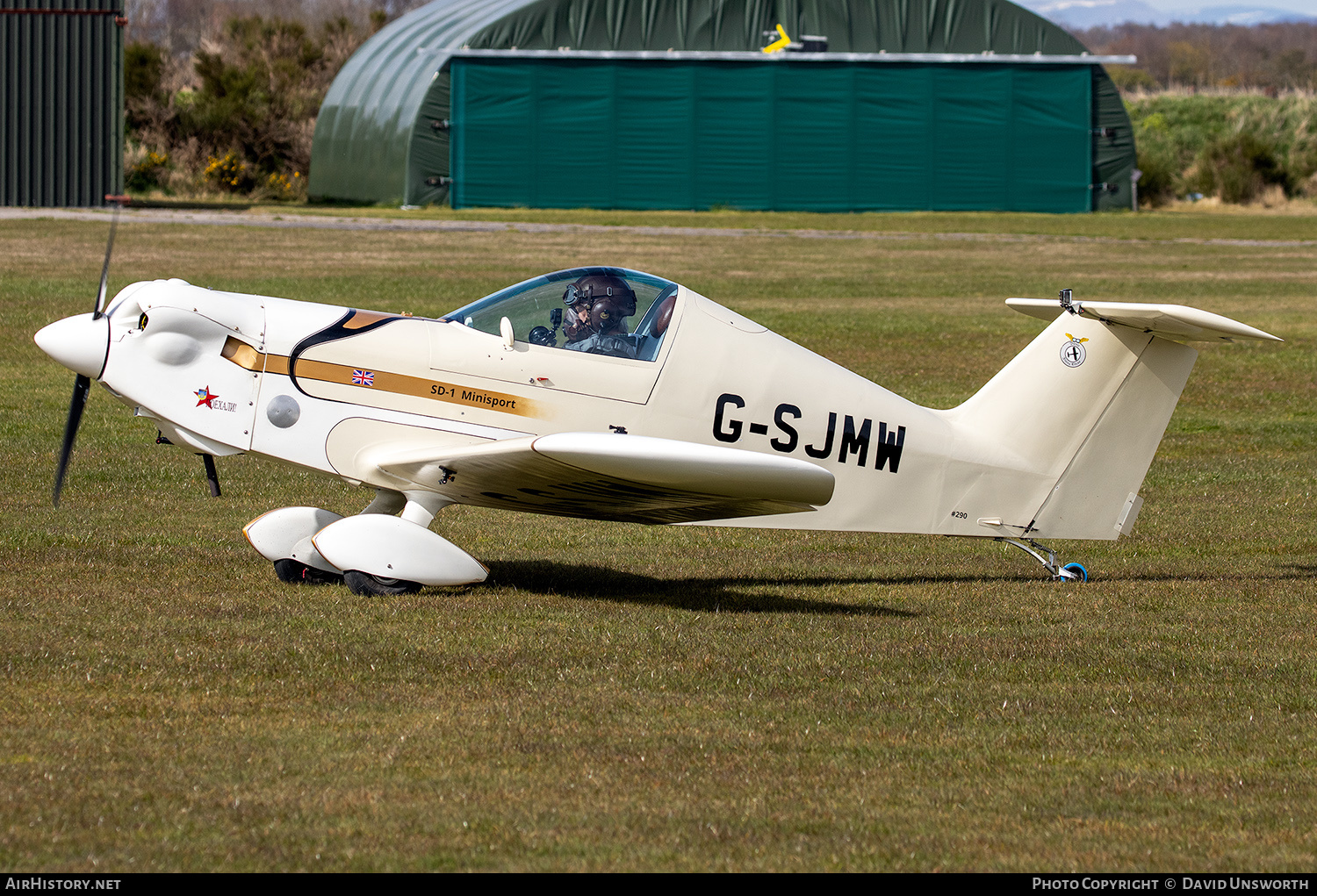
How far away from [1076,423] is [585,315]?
325 cm

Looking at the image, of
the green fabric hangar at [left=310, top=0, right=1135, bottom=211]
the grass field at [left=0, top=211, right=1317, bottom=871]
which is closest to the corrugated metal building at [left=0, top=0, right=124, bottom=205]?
the green fabric hangar at [left=310, top=0, right=1135, bottom=211]

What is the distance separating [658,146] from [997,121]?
1094 centimetres

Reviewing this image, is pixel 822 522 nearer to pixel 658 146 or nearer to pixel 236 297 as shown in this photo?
pixel 236 297

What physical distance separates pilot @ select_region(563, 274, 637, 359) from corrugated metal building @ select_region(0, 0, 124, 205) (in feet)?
108

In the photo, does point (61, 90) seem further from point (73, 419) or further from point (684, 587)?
point (684, 587)

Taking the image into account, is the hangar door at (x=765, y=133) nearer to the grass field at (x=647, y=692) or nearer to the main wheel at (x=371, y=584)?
the grass field at (x=647, y=692)

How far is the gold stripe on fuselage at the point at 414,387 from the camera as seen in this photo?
880 centimetres

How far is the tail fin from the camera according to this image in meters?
9.70

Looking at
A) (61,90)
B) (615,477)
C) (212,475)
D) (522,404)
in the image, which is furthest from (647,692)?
(61,90)

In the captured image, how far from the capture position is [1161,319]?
30.4 feet

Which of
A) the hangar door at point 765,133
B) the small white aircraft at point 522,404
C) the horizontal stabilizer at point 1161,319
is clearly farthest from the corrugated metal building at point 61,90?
the horizontal stabilizer at point 1161,319

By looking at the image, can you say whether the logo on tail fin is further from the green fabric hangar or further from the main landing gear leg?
the green fabric hangar

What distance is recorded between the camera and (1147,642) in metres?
8.30

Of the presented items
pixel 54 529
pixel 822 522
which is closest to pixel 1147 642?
pixel 822 522
